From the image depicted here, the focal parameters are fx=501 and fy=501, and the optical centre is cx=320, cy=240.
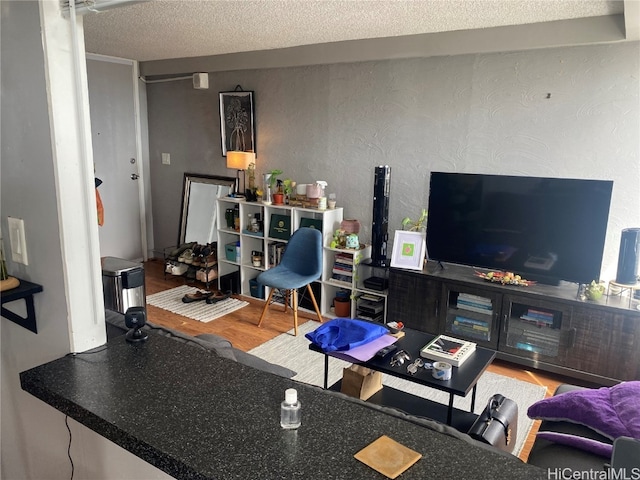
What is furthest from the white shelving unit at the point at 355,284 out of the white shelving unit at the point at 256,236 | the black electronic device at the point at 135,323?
the black electronic device at the point at 135,323

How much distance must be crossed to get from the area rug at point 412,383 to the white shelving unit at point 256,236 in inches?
29.7

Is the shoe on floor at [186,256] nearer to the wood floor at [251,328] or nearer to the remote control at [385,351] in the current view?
the wood floor at [251,328]

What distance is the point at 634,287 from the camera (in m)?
3.07

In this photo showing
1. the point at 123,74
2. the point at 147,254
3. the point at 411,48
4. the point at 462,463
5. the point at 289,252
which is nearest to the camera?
the point at 462,463

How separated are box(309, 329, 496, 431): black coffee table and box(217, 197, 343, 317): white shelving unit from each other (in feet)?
5.62

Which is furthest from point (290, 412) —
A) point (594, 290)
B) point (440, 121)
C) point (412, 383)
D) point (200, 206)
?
point (200, 206)

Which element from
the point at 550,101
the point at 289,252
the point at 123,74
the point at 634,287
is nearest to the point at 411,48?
the point at 550,101

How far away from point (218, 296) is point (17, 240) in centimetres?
328

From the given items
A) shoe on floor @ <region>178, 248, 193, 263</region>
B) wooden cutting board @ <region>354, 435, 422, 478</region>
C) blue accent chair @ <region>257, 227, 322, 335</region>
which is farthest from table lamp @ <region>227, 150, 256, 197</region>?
wooden cutting board @ <region>354, 435, 422, 478</region>

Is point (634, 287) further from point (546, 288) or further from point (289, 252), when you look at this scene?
point (289, 252)

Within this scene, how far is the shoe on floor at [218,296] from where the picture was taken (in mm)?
4647

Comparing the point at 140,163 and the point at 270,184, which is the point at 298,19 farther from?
the point at 140,163

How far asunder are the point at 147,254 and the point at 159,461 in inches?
212

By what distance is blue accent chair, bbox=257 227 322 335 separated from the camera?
394cm
